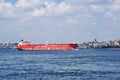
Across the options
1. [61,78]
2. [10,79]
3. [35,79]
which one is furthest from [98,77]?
[10,79]

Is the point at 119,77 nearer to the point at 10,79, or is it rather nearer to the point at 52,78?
the point at 52,78

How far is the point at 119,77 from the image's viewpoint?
2477 inches

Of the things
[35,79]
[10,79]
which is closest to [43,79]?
[35,79]

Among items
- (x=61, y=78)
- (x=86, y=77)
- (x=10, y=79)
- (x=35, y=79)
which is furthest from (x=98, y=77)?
(x=10, y=79)

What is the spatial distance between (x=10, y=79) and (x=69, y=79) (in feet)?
30.6

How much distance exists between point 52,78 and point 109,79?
918cm

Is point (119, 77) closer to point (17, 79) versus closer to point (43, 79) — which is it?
point (43, 79)

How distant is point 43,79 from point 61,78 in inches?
120

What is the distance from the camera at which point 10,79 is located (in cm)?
6156

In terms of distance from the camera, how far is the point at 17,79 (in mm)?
61750

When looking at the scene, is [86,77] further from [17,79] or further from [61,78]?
[17,79]

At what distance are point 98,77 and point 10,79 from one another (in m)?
14.3

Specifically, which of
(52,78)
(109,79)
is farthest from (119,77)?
(52,78)

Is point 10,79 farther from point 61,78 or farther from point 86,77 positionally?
point 86,77
